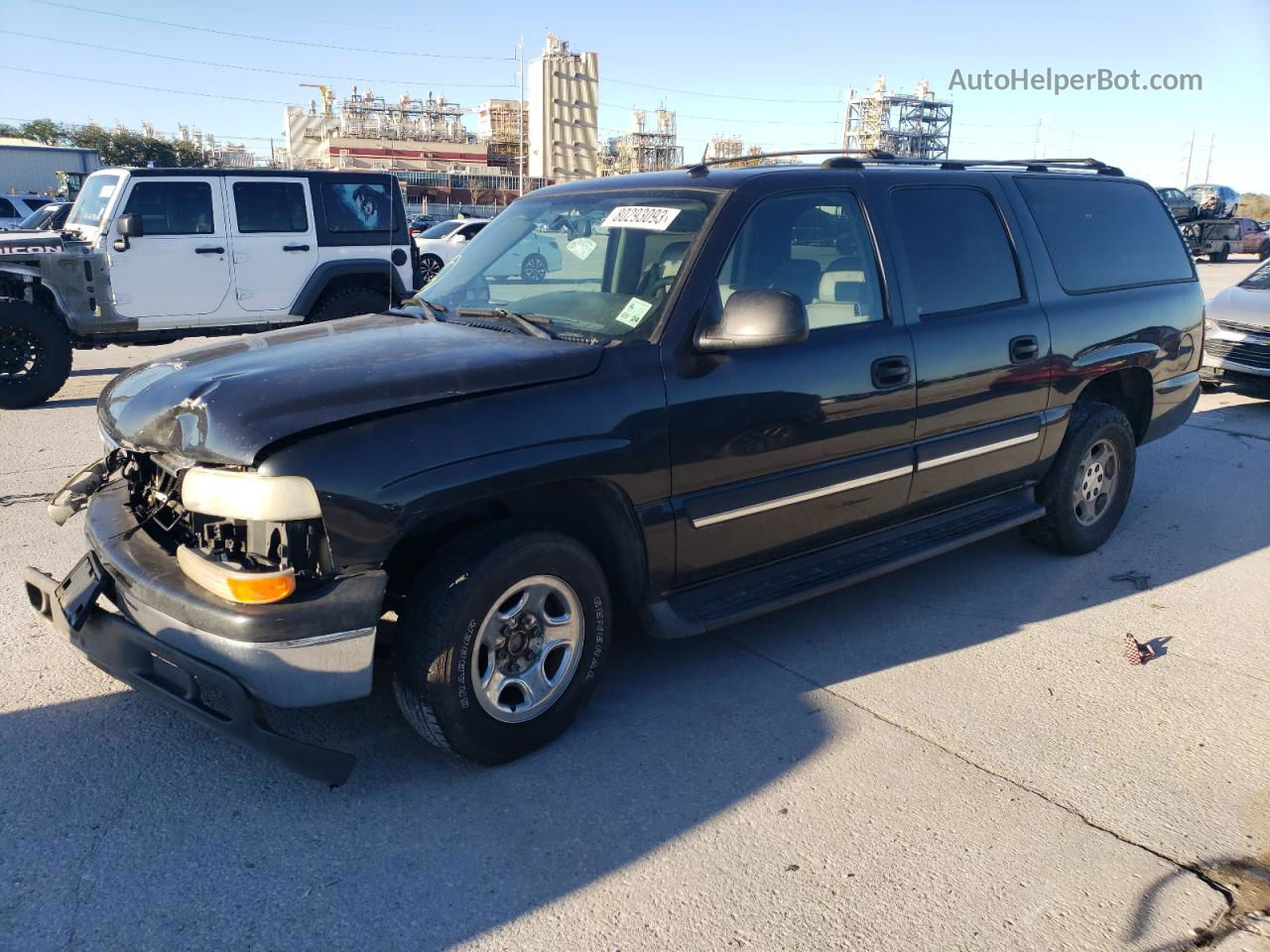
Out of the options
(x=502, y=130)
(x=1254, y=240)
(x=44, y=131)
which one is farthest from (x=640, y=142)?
(x=1254, y=240)

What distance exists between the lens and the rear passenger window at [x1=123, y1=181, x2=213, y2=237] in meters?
9.55

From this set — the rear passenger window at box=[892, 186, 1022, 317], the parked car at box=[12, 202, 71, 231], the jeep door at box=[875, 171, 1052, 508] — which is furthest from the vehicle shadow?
the parked car at box=[12, 202, 71, 231]

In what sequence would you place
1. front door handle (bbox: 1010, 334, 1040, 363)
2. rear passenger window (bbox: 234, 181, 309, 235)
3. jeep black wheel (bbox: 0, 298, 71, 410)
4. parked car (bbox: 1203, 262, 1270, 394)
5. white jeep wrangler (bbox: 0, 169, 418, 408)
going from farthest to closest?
rear passenger window (bbox: 234, 181, 309, 235) < parked car (bbox: 1203, 262, 1270, 394) < white jeep wrangler (bbox: 0, 169, 418, 408) < jeep black wheel (bbox: 0, 298, 71, 410) < front door handle (bbox: 1010, 334, 1040, 363)

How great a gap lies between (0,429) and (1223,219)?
37.8 metres

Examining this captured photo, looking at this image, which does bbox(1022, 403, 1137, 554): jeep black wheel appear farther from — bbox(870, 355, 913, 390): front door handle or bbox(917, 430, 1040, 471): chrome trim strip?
bbox(870, 355, 913, 390): front door handle

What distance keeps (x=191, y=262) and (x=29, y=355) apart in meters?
1.86

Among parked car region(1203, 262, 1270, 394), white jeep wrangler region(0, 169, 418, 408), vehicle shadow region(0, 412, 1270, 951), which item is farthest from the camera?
parked car region(1203, 262, 1270, 394)

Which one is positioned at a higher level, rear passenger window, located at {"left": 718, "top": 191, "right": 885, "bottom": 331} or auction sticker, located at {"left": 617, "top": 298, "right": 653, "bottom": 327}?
rear passenger window, located at {"left": 718, "top": 191, "right": 885, "bottom": 331}

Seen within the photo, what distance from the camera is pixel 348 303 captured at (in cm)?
1079

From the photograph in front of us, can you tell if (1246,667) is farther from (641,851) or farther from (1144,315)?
(641,851)

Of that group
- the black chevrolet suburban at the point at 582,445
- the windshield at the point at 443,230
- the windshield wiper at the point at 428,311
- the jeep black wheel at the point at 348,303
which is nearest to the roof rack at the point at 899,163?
the black chevrolet suburban at the point at 582,445

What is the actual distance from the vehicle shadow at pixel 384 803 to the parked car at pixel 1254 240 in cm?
4219

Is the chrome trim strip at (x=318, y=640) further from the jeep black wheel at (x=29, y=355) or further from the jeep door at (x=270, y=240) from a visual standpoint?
the jeep door at (x=270, y=240)

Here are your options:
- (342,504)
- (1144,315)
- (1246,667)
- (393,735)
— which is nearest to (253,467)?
(342,504)
